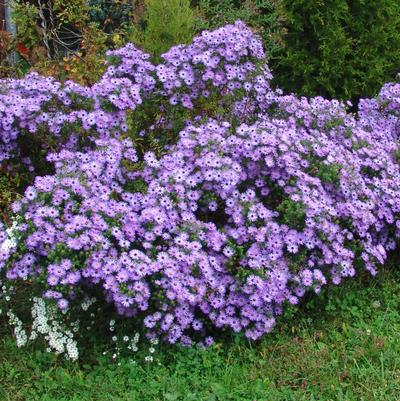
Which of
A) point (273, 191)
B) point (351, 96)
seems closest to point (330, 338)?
point (273, 191)

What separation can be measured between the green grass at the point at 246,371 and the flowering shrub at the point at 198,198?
146mm

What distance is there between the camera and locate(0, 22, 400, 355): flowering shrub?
9.84ft

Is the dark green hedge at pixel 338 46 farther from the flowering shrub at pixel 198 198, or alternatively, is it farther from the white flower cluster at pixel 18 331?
the white flower cluster at pixel 18 331

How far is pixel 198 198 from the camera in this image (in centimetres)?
334

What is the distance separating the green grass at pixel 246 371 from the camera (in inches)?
118

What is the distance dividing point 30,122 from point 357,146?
6.58 ft

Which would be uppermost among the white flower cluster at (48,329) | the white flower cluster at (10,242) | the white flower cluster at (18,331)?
the white flower cluster at (10,242)

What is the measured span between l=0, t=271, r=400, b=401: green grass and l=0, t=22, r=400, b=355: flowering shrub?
146mm

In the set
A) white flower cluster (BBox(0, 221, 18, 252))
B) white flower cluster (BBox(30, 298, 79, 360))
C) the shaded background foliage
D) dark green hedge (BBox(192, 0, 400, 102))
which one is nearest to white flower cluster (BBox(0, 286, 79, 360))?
white flower cluster (BBox(30, 298, 79, 360))

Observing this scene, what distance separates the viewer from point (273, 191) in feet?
12.1

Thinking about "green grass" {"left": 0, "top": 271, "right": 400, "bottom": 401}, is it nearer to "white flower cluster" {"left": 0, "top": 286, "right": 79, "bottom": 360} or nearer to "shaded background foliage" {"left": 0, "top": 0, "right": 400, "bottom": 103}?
"white flower cluster" {"left": 0, "top": 286, "right": 79, "bottom": 360}

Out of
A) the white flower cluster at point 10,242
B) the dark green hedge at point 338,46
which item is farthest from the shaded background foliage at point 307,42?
the white flower cluster at point 10,242

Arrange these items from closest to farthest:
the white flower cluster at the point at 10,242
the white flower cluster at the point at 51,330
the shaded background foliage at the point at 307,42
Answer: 1. the white flower cluster at the point at 10,242
2. the white flower cluster at the point at 51,330
3. the shaded background foliage at the point at 307,42

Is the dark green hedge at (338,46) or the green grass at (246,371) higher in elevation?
the dark green hedge at (338,46)
